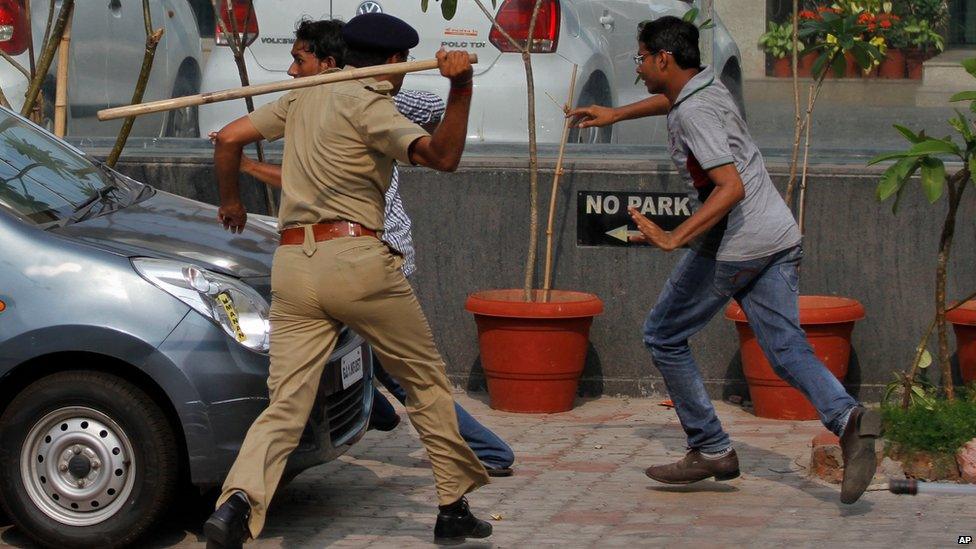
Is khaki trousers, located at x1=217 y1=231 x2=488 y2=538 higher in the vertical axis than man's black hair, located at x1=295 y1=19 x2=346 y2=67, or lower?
lower

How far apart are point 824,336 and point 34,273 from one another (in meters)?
3.71

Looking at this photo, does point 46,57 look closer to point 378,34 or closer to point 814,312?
point 378,34

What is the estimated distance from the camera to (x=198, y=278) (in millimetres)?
5227

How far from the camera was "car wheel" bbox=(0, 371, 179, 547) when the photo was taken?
505cm

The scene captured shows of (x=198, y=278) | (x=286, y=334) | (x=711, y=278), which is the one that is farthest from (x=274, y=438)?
(x=711, y=278)

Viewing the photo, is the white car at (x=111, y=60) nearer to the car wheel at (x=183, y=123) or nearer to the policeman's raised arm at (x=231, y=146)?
the car wheel at (x=183, y=123)

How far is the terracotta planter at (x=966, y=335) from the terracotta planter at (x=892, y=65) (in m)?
1.45

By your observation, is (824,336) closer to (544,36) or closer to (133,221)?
(544,36)

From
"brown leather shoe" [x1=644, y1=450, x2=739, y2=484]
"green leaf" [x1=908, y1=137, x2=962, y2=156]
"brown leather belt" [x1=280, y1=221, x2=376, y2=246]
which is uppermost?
"green leaf" [x1=908, y1=137, x2=962, y2=156]

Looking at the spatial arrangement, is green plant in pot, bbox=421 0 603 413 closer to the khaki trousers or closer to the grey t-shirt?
the grey t-shirt

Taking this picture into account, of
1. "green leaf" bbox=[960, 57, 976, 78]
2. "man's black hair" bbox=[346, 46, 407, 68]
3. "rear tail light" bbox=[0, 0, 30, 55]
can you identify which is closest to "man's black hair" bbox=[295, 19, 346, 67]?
"man's black hair" bbox=[346, 46, 407, 68]

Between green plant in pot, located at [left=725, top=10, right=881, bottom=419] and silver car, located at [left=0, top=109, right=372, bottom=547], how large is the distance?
2672 mm

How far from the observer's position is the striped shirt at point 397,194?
228 inches

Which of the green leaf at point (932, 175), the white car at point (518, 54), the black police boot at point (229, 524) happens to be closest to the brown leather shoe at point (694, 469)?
the green leaf at point (932, 175)
